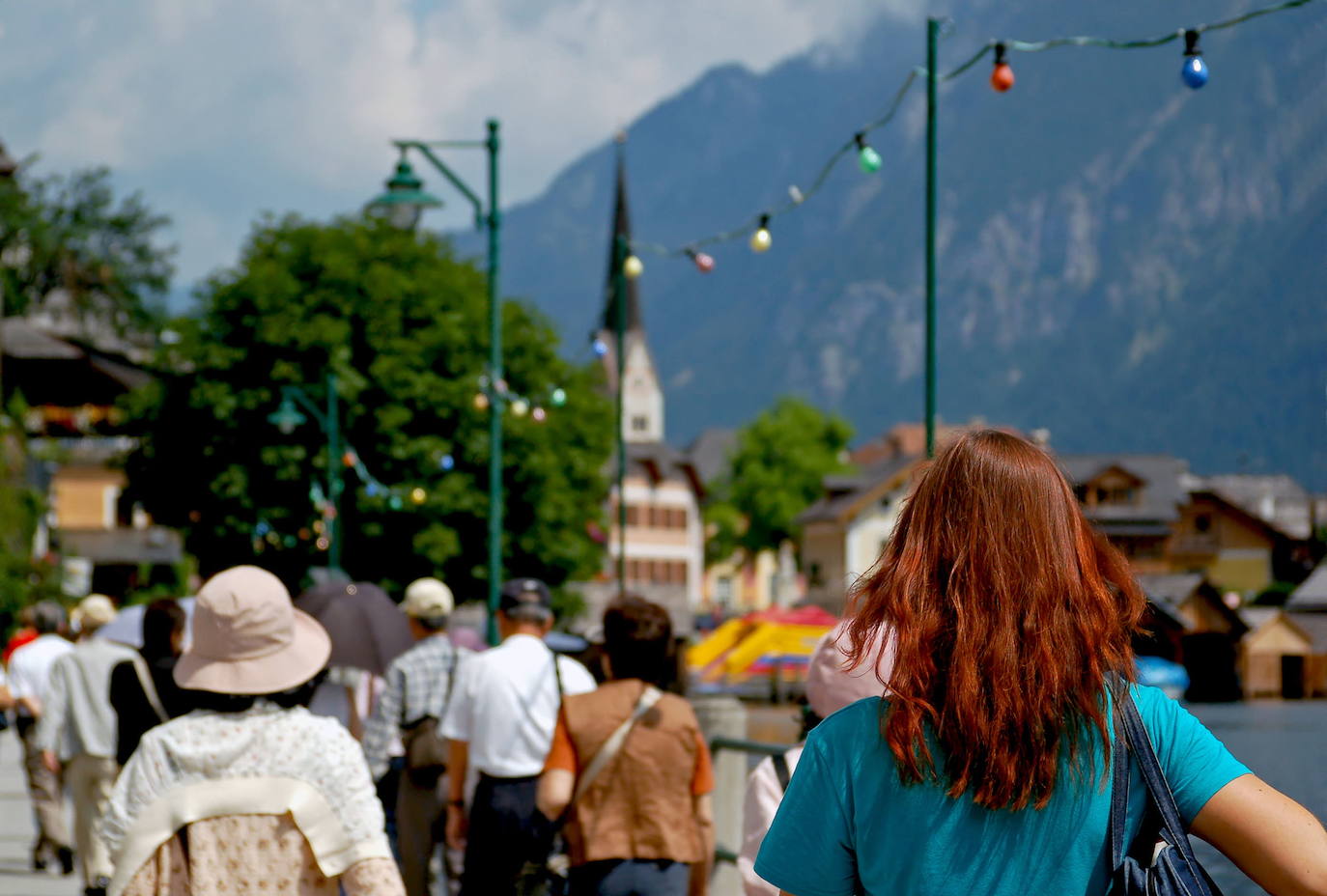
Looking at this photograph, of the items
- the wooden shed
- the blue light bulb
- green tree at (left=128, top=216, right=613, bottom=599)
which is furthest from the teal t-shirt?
the wooden shed

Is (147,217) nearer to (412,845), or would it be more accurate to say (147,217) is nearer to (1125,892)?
(412,845)

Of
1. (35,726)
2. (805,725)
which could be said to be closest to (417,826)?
(805,725)

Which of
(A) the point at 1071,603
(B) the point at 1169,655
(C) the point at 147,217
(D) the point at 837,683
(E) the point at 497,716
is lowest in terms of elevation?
(B) the point at 1169,655

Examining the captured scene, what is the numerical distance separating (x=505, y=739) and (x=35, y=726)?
738 centimetres

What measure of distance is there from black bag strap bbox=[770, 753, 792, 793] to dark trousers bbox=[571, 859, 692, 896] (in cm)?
182

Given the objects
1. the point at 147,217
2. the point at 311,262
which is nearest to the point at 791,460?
the point at 147,217

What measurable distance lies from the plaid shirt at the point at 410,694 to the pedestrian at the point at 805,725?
4.32 metres

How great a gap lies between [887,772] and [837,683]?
1.85 metres

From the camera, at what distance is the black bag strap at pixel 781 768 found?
4.64m

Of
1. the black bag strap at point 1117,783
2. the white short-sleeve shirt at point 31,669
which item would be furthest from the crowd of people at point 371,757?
the black bag strap at point 1117,783

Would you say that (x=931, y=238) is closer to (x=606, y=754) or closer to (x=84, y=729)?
(x=606, y=754)

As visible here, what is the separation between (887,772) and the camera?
2.56 meters

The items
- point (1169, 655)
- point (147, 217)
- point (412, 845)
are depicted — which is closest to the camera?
point (412, 845)

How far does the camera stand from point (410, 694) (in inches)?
353
